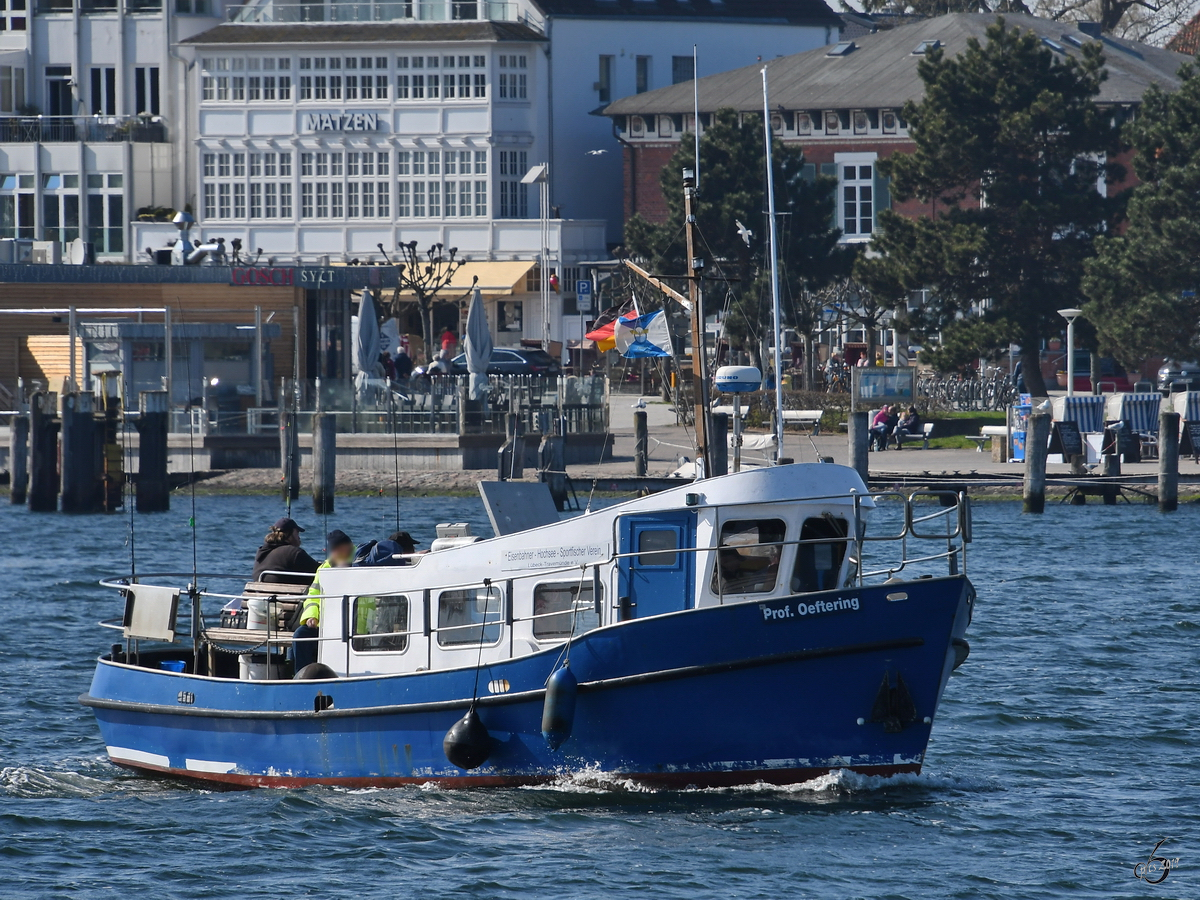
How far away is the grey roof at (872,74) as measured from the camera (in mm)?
67875

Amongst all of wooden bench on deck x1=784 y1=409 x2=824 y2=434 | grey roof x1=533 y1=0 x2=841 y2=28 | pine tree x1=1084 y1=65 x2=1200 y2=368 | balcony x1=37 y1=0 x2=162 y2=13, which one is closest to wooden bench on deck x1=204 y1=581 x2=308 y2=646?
wooden bench on deck x1=784 y1=409 x2=824 y2=434

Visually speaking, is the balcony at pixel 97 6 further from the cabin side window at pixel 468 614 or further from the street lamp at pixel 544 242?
the cabin side window at pixel 468 614

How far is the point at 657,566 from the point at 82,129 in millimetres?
63892

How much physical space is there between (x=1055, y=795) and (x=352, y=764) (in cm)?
680

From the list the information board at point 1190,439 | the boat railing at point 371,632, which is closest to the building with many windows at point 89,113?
the information board at point 1190,439

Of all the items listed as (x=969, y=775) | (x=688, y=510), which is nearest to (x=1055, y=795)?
(x=969, y=775)

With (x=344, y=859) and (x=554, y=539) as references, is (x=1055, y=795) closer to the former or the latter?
(x=554, y=539)

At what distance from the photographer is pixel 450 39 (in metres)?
71.5

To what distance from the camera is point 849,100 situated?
223 ft

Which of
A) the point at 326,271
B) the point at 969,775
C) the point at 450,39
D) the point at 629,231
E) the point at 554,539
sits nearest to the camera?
the point at 554,539

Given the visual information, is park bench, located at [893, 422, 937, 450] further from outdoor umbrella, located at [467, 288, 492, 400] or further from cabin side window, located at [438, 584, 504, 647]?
cabin side window, located at [438, 584, 504, 647]

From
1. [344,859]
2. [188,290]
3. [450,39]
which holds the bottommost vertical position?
[344,859]

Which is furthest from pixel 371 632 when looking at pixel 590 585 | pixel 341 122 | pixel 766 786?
pixel 341 122

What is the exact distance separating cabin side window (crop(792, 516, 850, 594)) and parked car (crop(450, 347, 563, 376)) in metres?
39.5
